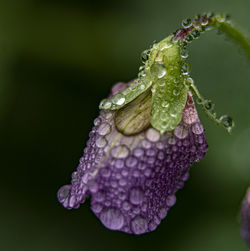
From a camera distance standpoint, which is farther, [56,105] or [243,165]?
[56,105]

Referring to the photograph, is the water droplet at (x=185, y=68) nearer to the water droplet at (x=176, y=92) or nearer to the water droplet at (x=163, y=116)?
the water droplet at (x=176, y=92)

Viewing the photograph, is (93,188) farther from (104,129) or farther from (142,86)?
(142,86)

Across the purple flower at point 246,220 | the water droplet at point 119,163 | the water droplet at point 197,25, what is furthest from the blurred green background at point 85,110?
→ the water droplet at point 119,163

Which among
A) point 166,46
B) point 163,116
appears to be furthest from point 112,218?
point 166,46

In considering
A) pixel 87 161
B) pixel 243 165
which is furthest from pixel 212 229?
pixel 87 161

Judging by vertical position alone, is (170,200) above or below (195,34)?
below

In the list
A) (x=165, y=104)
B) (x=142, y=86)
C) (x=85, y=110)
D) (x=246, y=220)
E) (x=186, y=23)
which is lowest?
(x=246, y=220)

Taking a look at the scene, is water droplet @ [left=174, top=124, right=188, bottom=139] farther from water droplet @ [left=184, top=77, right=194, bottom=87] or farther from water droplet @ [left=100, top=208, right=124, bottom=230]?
water droplet @ [left=100, top=208, right=124, bottom=230]

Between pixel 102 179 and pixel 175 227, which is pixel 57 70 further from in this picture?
pixel 102 179
